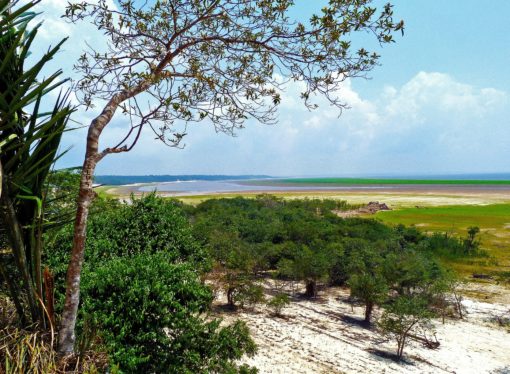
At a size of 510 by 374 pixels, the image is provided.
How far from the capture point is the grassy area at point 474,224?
1243 inches

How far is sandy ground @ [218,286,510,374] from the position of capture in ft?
47.5

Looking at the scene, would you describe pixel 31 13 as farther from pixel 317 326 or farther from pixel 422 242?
pixel 422 242

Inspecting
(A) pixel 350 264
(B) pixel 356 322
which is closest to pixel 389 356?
(B) pixel 356 322

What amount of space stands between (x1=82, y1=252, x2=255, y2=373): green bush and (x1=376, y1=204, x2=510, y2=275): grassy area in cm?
2618

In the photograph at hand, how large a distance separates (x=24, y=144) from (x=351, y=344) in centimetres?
1581

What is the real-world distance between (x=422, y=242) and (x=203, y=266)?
26005 millimetres

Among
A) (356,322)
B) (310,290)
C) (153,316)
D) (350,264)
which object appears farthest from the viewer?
(350,264)

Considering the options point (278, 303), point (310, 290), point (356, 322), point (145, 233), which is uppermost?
point (145, 233)

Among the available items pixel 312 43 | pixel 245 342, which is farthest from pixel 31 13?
pixel 245 342

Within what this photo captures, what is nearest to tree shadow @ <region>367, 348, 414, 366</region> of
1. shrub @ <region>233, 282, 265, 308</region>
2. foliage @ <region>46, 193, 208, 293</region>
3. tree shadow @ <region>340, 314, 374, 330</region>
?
tree shadow @ <region>340, 314, 374, 330</region>

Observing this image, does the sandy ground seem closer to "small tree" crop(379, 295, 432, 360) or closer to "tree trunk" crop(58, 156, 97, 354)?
"small tree" crop(379, 295, 432, 360)

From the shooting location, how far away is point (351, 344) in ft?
54.3

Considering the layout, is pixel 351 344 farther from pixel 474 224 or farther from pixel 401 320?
pixel 474 224

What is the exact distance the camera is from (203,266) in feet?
46.0
